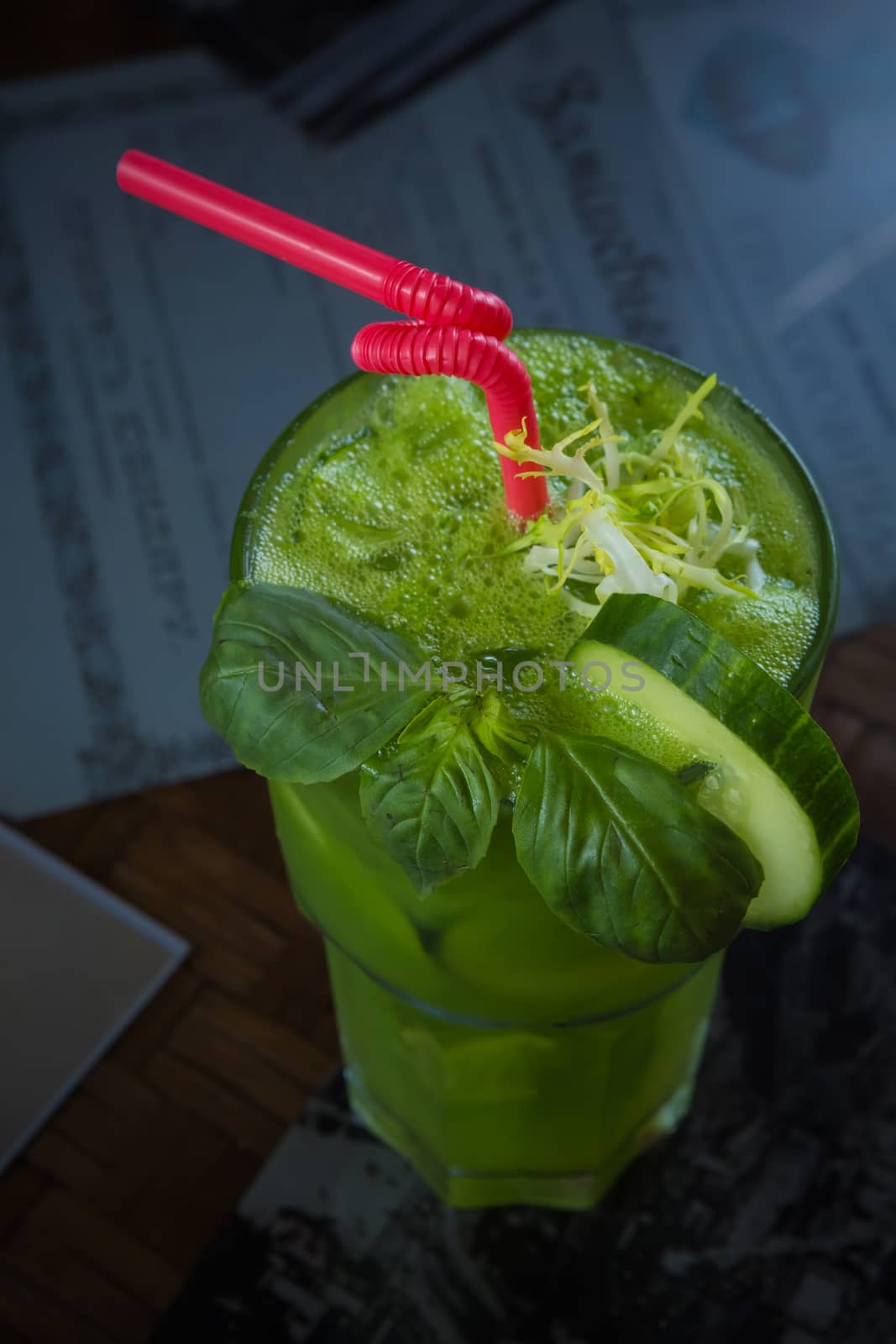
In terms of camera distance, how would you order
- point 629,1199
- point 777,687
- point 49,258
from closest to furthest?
point 777,687
point 629,1199
point 49,258

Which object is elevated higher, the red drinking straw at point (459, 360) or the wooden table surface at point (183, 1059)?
the red drinking straw at point (459, 360)

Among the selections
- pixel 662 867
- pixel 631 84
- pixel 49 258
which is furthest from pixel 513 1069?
pixel 631 84

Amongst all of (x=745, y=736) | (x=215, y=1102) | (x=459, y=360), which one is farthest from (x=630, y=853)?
(x=215, y=1102)

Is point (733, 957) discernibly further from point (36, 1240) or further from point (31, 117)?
point (31, 117)

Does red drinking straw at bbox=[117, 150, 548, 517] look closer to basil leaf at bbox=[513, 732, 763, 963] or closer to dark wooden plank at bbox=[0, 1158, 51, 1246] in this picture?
basil leaf at bbox=[513, 732, 763, 963]

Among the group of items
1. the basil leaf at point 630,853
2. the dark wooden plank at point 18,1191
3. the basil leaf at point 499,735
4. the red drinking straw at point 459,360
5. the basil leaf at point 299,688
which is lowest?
the dark wooden plank at point 18,1191

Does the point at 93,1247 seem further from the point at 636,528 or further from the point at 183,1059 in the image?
the point at 636,528

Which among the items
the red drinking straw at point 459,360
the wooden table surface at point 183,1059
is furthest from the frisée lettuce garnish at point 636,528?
the wooden table surface at point 183,1059

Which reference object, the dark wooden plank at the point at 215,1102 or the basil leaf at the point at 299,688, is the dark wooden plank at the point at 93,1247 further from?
the basil leaf at the point at 299,688
